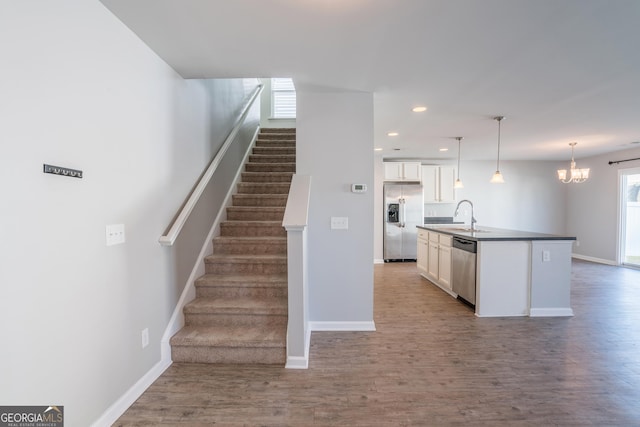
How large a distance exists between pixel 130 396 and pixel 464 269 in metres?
3.78

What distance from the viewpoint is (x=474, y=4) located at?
1.63 m

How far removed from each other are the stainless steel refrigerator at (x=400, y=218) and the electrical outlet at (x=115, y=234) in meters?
5.60

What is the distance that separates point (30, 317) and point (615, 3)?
3.50 meters

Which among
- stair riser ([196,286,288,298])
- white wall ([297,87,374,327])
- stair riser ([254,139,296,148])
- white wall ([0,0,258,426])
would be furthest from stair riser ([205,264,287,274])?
stair riser ([254,139,296,148])

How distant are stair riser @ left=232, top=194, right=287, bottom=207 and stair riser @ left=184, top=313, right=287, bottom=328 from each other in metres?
1.64

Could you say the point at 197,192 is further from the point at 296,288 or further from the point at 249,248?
the point at 296,288

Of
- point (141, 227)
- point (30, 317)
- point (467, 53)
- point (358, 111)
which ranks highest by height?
point (467, 53)

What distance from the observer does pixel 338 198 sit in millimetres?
2980

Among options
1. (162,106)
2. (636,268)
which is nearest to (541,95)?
(162,106)

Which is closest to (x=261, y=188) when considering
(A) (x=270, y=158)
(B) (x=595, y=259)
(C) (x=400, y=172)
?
(A) (x=270, y=158)

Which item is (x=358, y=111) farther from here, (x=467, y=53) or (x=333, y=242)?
(x=333, y=242)

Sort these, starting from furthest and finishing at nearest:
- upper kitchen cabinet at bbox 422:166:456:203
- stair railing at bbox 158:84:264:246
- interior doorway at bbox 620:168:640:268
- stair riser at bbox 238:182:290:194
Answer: upper kitchen cabinet at bbox 422:166:456:203 < interior doorway at bbox 620:168:640:268 < stair riser at bbox 238:182:290:194 < stair railing at bbox 158:84:264:246

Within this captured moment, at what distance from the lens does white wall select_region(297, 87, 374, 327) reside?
2.94 metres

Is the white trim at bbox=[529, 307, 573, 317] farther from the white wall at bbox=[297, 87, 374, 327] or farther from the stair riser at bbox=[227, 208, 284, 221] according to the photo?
the stair riser at bbox=[227, 208, 284, 221]
